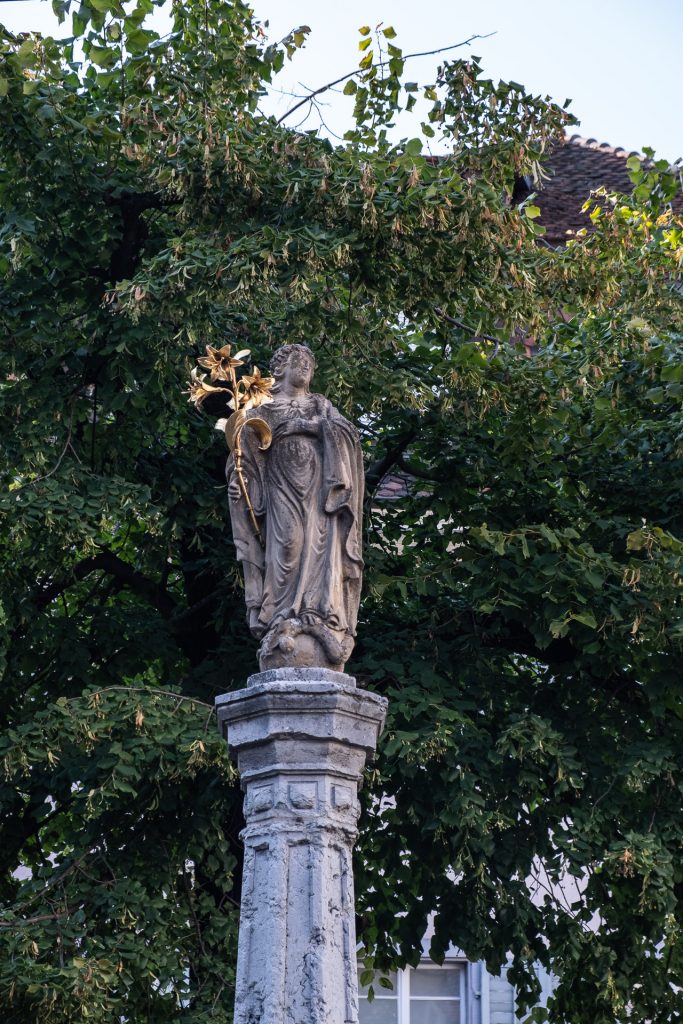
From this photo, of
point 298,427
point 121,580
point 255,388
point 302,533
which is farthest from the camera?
point 121,580

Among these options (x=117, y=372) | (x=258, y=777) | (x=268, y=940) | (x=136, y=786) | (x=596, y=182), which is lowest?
(x=268, y=940)

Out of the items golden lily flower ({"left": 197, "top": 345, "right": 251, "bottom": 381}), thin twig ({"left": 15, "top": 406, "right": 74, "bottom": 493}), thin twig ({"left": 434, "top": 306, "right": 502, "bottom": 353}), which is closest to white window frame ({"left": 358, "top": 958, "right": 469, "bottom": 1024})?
thin twig ({"left": 434, "top": 306, "right": 502, "bottom": 353})

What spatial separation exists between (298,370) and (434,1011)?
8.50m

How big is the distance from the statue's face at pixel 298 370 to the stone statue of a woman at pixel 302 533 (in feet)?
0.41

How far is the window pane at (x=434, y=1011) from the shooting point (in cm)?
1515

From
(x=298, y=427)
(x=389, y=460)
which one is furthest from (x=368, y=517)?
(x=298, y=427)

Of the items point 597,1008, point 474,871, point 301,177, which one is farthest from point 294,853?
point 301,177

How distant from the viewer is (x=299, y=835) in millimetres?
7281

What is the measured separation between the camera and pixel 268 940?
23.2 ft

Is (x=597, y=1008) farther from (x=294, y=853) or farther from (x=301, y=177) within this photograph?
(x=301, y=177)

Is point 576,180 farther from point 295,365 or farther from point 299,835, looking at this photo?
point 299,835

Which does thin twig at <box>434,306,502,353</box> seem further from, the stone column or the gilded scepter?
the stone column

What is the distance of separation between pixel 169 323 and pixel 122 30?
208 centimetres

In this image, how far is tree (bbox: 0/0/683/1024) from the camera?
33.6ft
